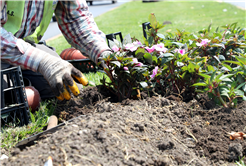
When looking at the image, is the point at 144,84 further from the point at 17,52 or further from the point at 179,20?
the point at 179,20

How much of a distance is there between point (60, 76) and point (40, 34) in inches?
45.1

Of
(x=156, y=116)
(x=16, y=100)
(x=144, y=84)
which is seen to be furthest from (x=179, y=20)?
(x=16, y=100)

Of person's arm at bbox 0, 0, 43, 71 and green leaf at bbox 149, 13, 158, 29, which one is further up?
green leaf at bbox 149, 13, 158, 29

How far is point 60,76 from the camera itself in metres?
1.85

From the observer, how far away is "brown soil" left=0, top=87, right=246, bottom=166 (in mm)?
1166

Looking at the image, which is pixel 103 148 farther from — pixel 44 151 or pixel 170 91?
pixel 170 91

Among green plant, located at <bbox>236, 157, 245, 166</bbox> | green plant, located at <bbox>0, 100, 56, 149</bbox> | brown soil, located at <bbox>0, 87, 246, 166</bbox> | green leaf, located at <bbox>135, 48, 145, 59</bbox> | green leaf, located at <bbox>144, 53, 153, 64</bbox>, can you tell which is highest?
green leaf, located at <bbox>135, 48, 145, 59</bbox>

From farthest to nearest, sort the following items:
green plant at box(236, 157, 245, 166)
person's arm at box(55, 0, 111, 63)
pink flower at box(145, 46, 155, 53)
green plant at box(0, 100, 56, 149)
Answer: person's arm at box(55, 0, 111, 63) < pink flower at box(145, 46, 155, 53) < green plant at box(0, 100, 56, 149) < green plant at box(236, 157, 245, 166)

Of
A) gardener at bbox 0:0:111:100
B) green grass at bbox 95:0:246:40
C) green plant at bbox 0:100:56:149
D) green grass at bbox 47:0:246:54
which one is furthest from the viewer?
green grass at bbox 95:0:246:40

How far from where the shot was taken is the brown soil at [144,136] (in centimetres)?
117

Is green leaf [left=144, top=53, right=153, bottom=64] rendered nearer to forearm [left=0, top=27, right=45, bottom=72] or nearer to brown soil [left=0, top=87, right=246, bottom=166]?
brown soil [left=0, top=87, right=246, bottom=166]

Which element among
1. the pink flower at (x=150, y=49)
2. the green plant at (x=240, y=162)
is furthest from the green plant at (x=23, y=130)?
Answer: the green plant at (x=240, y=162)

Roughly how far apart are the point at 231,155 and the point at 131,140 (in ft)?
1.95

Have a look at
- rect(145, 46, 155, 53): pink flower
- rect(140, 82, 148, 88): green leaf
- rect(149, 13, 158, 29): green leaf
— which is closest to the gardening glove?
rect(140, 82, 148, 88): green leaf
